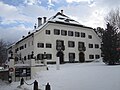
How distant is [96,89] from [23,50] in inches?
1502

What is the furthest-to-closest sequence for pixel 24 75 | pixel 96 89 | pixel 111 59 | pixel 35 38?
1. pixel 35 38
2. pixel 111 59
3. pixel 24 75
4. pixel 96 89

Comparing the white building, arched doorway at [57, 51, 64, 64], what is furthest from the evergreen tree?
arched doorway at [57, 51, 64, 64]

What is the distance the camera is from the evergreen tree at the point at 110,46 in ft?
97.2

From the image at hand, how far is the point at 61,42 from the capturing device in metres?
44.5

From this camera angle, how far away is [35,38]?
41.1 m

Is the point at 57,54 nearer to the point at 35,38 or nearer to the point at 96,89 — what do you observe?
the point at 35,38

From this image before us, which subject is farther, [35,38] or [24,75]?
[35,38]

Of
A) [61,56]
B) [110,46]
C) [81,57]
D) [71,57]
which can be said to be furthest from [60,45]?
[110,46]

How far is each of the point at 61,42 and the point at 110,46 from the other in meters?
16.2

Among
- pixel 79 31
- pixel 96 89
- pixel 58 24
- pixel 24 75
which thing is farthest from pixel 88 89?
pixel 79 31

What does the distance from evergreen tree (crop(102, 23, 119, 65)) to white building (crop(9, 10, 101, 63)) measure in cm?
1397

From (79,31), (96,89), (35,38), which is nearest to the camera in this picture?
(96,89)

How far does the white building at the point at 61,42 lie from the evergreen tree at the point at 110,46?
1397 cm

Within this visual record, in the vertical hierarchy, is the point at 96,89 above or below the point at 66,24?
below
